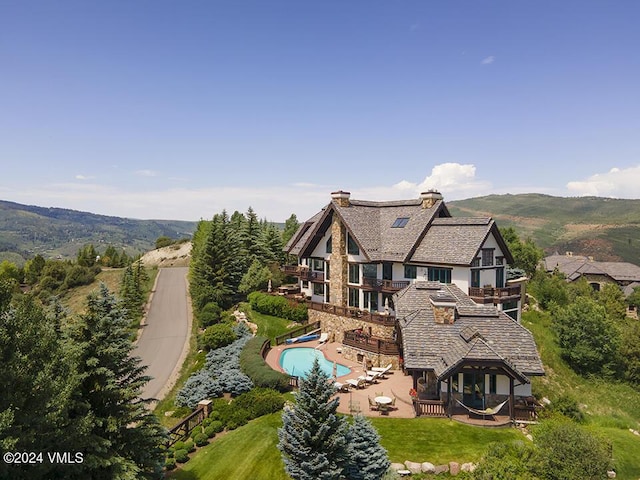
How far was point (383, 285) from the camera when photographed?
119 ft

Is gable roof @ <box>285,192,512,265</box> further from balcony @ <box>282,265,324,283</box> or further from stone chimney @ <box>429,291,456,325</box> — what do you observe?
stone chimney @ <box>429,291,456,325</box>

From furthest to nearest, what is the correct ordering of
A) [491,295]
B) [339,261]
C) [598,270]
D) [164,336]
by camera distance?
1. [598,270]
2. [164,336]
3. [339,261]
4. [491,295]

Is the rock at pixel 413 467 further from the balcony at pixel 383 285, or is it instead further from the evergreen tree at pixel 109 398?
the balcony at pixel 383 285

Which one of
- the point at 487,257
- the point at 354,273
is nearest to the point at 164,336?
the point at 354,273

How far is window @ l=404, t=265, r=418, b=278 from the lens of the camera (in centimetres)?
3562

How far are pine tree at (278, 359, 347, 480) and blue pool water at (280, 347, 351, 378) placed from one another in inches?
494

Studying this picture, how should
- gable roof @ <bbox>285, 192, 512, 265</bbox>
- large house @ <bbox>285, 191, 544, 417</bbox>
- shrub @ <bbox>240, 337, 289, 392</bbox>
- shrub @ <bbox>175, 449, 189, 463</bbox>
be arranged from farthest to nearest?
gable roof @ <bbox>285, 192, 512, 265</bbox> < shrub @ <bbox>240, 337, 289, 392</bbox> < large house @ <bbox>285, 191, 544, 417</bbox> < shrub @ <bbox>175, 449, 189, 463</bbox>

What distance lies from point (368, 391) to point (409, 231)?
1769 centimetres

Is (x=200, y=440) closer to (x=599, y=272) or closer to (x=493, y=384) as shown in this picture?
(x=493, y=384)

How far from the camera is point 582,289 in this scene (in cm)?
5828

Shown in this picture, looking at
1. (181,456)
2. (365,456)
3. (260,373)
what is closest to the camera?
(365,456)

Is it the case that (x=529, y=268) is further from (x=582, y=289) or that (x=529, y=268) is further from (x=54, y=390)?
(x=54, y=390)

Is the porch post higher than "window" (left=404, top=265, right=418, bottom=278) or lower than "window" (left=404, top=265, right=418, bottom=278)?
lower

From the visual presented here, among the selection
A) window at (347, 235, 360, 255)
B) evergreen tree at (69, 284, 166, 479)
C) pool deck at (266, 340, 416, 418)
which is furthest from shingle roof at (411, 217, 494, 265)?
evergreen tree at (69, 284, 166, 479)
